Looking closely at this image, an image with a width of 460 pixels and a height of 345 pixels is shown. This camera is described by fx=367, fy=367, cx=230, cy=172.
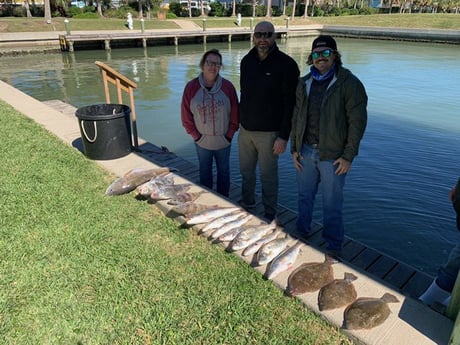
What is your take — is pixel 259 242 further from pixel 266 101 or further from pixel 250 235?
pixel 266 101

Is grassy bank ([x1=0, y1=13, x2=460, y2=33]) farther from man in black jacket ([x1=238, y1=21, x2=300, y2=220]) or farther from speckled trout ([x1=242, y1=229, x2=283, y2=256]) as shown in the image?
speckled trout ([x1=242, y1=229, x2=283, y2=256])

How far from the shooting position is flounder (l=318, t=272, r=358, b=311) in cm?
280

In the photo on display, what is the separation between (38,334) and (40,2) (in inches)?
1977

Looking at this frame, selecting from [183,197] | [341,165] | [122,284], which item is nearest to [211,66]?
[183,197]

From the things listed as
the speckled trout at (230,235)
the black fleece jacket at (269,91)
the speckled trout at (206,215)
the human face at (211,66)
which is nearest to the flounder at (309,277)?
the speckled trout at (230,235)

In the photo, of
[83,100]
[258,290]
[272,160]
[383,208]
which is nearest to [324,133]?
[272,160]

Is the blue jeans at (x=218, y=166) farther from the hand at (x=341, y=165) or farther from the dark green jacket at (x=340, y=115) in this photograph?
the hand at (x=341, y=165)

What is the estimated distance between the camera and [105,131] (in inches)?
214

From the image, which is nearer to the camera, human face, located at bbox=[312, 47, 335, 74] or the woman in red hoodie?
human face, located at bbox=[312, 47, 335, 74]

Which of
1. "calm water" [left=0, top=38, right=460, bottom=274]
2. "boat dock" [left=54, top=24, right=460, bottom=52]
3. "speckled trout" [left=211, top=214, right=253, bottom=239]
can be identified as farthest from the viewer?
"boat dock" [left=54, top=24, right=460, bottom=52]

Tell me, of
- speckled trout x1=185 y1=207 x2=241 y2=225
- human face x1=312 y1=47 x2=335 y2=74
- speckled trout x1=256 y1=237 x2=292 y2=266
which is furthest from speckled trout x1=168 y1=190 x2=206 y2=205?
human face x1=312 y1=47 x2=335 y2=74

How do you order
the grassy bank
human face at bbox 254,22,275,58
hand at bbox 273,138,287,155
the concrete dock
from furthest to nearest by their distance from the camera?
the grassy bank → hand at bbox 273,138,287,155 → human face at bbox 254,22,275,58 → the concrete dock

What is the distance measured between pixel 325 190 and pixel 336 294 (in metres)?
1.01

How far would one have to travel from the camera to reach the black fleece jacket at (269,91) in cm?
357
